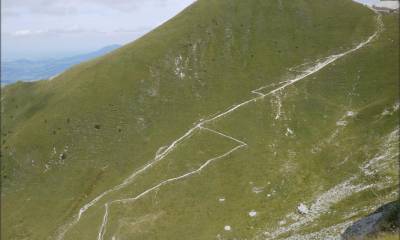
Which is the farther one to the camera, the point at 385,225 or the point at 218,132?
the point at 218,132

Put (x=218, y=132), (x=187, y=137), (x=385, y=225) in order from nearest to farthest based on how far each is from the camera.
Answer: (x=385, y=225) < (x=218, y=132) < (x=187, y=137)

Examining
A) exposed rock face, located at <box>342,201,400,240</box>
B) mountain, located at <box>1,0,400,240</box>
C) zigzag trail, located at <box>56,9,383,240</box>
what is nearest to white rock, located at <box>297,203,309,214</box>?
mountain, located at <box>1,0,400,240</box>

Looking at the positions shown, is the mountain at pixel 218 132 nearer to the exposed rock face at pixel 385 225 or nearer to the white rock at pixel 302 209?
the white rock at pixel 302 209

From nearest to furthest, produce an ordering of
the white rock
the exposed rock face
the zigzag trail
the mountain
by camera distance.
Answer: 1. the exposed rock face
2. the white rock
3. the mountain
4. the zigzag trail

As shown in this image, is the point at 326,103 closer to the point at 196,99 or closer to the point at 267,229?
the point at 196,99

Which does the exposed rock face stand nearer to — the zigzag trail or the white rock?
the white rock

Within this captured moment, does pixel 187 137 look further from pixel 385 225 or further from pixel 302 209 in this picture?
pixel 385 225

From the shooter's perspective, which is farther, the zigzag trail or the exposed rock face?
the zigzag trail

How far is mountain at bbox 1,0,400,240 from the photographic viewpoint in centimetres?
6131

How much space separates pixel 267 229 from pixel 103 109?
176ft

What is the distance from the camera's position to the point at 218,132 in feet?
271

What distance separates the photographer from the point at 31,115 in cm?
9894

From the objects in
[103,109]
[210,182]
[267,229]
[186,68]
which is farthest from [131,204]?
[186,68]

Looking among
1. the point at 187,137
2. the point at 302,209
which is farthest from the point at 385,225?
the point at 187,137
